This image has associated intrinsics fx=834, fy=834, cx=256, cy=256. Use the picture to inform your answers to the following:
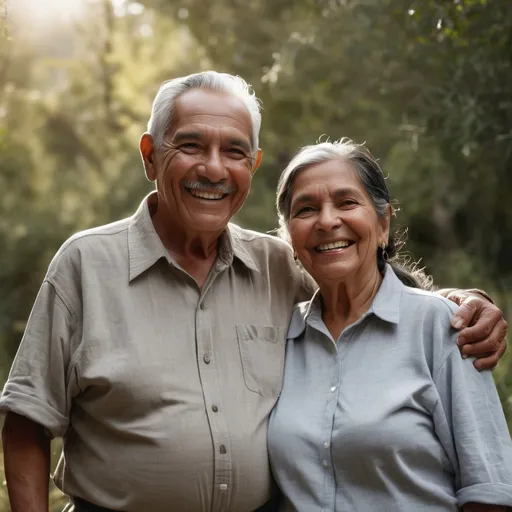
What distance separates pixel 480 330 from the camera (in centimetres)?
248

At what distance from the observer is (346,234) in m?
2.66

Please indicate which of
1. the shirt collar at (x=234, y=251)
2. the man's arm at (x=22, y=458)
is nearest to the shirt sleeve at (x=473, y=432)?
the shirt collar at (x=234, y=251)

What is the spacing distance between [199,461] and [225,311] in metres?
0.51

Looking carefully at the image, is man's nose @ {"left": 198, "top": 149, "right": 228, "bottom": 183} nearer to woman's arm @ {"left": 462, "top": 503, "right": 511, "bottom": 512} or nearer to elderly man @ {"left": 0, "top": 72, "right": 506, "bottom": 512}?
elderly man @ {"left": 0, "top": 72, "right": 506, "bottom": 512}

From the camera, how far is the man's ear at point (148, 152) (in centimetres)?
281

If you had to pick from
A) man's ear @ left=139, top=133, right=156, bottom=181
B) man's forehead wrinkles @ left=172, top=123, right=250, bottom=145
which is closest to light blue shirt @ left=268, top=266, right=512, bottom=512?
man's forehead wrinkles @ left=172, top=123, right=250, bottom=145

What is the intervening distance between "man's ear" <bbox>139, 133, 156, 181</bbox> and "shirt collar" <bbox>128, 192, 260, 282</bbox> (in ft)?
Result: 0.28

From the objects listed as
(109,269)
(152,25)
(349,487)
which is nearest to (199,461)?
(349,487)

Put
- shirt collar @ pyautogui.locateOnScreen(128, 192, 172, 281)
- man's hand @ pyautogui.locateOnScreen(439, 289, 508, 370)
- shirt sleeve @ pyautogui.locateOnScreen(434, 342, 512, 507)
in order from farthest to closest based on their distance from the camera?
shirt collar @ pyautogui.locateOnScreen(128, 192, 172, 281), man's hand @ pyautogui.locateOnScreen(439, 289, 508, 370), shirt sleeve @ pyautogui.locateOnScreen(434, 342, 512, 507)

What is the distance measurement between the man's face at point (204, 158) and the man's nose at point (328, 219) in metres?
0.30

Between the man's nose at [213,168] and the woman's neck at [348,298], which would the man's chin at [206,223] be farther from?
the woman's neck at [348,298]

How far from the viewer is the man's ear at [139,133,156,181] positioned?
281 centimetres

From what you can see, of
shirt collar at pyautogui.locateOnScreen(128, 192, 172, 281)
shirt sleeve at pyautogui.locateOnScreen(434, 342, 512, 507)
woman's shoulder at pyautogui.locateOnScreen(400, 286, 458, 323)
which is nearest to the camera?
shirt sleeve at pyautogui.locateOnScreen(434, 342, 512, 507)

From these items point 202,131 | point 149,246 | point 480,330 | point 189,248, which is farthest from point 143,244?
point 480,330
